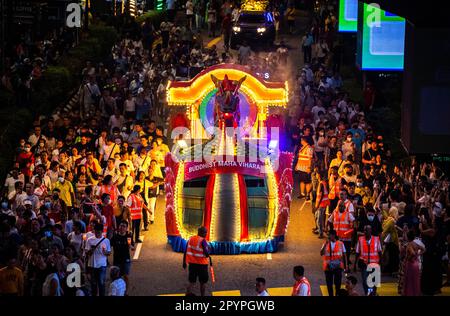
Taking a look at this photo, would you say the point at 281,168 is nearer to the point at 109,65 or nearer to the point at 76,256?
the point at 76,256

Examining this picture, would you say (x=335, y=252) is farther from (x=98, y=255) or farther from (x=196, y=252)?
(x=98, y=255)

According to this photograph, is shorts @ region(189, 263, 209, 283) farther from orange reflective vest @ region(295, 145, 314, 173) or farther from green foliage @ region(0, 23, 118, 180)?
green foliage @ region(0, 23, 118, 180)

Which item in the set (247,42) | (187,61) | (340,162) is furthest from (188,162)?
(247,42)

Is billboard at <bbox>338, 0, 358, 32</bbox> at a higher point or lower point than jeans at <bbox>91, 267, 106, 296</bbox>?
higher

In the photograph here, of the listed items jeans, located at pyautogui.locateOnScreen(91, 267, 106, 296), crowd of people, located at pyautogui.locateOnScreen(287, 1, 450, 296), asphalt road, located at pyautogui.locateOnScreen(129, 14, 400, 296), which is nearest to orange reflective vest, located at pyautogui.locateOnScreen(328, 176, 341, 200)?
crowd of people, located at pyautogui.locateOnScreen(287, 1, 450, 296)

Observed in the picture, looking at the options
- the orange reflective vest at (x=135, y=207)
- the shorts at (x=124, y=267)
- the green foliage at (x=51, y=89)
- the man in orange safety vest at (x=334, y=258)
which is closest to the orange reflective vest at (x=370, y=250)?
the man in orange safety vest at (x=334, y=258)

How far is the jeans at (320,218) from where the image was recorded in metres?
24.9

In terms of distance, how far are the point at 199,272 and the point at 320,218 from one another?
16.2ft

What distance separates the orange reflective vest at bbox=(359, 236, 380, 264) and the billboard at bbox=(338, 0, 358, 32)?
19.7 m

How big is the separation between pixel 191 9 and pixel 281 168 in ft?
65.8

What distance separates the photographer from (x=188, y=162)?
24172 mm

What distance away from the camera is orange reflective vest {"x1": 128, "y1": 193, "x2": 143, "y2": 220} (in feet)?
79.3

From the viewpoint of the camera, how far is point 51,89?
1336 inches

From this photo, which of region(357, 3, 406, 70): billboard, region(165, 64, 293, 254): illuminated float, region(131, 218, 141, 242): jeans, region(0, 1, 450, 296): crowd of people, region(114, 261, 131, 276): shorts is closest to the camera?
region(0, 1, 450, 296): crowd of people
